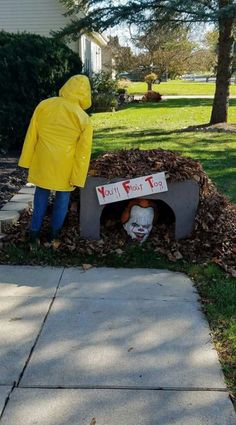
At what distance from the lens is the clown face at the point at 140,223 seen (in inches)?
187

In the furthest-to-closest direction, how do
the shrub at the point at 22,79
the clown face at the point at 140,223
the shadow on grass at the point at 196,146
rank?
the shrub at the point at 22,79, the shadow on grass at the point at 196,146, the clown face at the point at 140,223

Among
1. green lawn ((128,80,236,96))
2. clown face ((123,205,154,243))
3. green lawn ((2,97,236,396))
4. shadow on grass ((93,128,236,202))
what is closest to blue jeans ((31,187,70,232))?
green lawn ((2,97,236,396))

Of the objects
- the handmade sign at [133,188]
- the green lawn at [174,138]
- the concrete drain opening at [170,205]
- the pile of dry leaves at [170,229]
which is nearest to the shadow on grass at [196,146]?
the green lawn at [174,138]

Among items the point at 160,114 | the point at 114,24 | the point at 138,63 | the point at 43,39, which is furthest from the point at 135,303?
the point at 138,63

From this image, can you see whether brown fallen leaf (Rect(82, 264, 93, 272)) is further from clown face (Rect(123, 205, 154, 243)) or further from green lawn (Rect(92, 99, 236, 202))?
green lawn (Rect(92, 99, 236, 202))

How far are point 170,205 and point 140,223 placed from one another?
0.33 m

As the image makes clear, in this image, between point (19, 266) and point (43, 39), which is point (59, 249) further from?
point (43, 39)

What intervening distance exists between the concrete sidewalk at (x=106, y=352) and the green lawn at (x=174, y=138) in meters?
2.99

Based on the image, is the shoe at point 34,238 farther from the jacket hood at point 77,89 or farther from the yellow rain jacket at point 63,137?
the jacket hood at point 77,89

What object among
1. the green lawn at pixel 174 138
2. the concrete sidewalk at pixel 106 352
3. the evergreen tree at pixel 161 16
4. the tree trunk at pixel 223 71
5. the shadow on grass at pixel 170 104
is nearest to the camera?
the concrete sidewalk at pixel 106 352

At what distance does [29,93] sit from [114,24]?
4023 millimetres

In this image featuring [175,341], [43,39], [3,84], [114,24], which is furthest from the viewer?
[114,24]

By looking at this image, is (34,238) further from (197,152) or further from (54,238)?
(197,152)

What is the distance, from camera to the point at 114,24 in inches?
483
